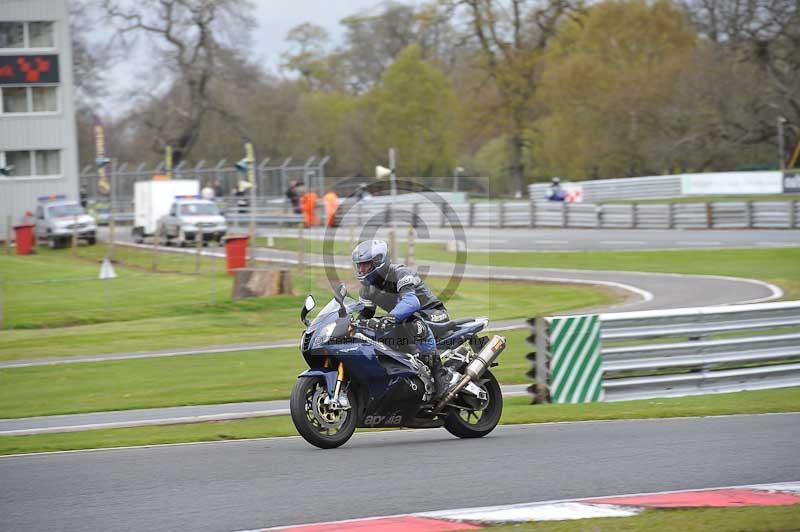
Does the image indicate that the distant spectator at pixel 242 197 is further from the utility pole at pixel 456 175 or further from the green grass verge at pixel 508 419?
the green grass verge at pixel 508 419

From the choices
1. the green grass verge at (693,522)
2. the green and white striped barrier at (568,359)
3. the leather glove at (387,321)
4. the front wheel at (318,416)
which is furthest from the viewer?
the green and white striped barrier at (568,359)

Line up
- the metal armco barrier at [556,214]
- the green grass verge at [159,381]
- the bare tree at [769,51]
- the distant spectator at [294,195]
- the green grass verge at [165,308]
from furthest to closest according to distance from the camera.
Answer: the bare tree at [769,51]
the distant spectator at [294,195]
the metal armco barrier at [556,214]
the green grass verge at [165,308]
the green grass verge at [159,381]

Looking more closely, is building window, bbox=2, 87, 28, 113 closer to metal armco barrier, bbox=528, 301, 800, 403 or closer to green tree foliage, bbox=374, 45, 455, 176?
green tree foliage, bbox=374, 45, 455, 176

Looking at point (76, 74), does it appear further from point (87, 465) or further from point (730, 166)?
point (87, 465)

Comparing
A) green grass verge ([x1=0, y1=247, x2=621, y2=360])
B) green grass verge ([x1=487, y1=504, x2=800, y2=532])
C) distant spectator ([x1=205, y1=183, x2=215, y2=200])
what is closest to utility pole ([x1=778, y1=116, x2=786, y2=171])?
distant spectator ([x1=205, y1=183, x2=215, y2=200])

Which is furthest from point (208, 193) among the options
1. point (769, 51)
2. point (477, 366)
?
point (477, 366)

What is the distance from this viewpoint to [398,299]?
30.9 feet

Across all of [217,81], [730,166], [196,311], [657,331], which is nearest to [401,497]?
[657,331]

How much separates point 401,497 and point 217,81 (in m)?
63.2

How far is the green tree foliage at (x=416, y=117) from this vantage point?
70.4 metres

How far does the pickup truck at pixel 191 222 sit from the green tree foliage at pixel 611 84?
1122 inches

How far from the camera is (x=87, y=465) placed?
873 cm

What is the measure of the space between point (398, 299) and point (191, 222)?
33.4 meters

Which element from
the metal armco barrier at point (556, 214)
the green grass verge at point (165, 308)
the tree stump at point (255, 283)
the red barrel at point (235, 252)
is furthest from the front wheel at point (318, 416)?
the metal armco barrier at point (556, 214)
